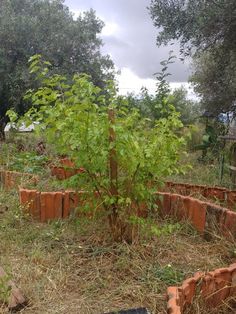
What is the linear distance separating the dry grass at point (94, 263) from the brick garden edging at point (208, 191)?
925 millimetres

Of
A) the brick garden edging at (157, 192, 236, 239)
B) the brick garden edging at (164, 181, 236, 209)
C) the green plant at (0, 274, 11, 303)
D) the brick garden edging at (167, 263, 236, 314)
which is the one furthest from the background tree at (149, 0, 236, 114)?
the green plant at (0, 274, 11, 303)

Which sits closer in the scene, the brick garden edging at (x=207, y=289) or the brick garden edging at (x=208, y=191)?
the brick garden edging at (x=207, y=289)

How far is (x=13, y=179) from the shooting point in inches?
182

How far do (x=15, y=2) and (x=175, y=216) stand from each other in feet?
27.7

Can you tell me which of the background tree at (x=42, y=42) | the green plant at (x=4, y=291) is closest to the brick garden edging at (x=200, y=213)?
the green plant at (x=4, y=291)

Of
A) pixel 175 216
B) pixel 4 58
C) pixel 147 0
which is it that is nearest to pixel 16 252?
pixel 175 216

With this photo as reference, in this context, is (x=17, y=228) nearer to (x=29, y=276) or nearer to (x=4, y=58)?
(x=29, y=276)

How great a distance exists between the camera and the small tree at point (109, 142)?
8.15ft

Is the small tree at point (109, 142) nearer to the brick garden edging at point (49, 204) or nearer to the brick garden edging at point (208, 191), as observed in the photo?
the brick garden edging at point (49, 204)

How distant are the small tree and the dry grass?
0.26 meters

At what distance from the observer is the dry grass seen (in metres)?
2.26

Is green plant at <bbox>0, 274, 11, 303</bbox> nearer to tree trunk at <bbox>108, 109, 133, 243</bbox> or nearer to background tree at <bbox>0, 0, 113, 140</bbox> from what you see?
tree trunk at <bbox>108, 109, 133, 243</bbox>

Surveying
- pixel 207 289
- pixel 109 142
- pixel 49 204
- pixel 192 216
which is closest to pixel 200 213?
pixel 192 216

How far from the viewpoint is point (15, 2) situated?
968cm
